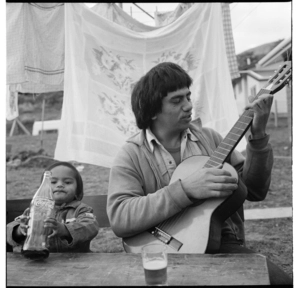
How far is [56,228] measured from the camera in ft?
4.97

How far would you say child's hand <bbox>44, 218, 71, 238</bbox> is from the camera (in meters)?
1.44

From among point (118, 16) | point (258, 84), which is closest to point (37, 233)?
point (118, 16)

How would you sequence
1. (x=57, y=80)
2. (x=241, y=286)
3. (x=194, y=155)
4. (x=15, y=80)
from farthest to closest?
(x=57, y=80)
(x=15, y=80)
(x=194, y=155)
(x=241, y=286)

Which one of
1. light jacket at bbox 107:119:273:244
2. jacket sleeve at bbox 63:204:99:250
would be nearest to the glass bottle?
jacket sleeve at bbox 63:204:99:250

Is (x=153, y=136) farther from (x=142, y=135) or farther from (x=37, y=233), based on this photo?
(x=37, y=233)

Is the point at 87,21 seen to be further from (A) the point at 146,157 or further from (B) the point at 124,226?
(B) the point at 124,226

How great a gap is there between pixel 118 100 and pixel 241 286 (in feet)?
5.97

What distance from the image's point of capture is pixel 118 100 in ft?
8.79

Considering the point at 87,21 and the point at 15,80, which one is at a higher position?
the point at 87,21

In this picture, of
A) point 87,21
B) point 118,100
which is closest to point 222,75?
point 118,100

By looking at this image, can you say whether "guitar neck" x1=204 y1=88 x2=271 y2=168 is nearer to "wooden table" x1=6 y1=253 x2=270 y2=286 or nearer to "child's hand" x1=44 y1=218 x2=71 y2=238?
"wooden table" x1=6 y1=253 x2=270 y2=286

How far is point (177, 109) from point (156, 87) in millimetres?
165

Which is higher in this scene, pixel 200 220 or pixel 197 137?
pixel 197 137

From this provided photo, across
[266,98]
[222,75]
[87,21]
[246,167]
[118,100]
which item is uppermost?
[87,21]
